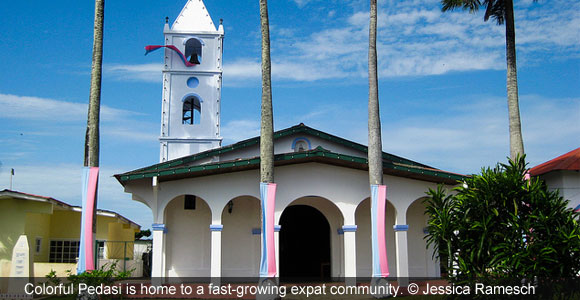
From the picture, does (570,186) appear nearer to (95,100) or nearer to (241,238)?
(241,238)

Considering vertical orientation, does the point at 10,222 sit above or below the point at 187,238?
above

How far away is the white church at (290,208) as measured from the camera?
60.1ft

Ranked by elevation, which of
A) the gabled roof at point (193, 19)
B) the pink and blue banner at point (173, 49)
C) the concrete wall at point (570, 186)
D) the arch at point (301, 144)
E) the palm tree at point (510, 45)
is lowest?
the concrete wall at point (570, 186)

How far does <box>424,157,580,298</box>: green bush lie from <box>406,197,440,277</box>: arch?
26.1ft

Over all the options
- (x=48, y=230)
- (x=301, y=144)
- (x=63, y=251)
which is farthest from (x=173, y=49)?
(x=301, y=144)

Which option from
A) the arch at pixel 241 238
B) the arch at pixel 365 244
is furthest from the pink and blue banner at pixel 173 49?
the arch at pixel 365 244

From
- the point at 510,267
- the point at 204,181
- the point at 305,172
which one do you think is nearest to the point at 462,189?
the point at 510,267

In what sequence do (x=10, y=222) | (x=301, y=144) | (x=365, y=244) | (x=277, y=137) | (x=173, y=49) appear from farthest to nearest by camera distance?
1. (x=173, y=49)
2. (x=301, y=144)
3. (x=365, y=244)
4. (x=277, y=137)
5. (x=10, y=222)

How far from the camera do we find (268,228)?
17.1 metres

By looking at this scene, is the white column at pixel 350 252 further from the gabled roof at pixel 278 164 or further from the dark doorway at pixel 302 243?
the dark doorway at pixel 302 243

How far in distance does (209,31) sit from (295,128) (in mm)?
14986

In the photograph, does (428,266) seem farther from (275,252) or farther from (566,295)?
(566,295)

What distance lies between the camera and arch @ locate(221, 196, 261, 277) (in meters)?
20.7

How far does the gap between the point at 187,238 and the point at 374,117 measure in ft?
25.4
